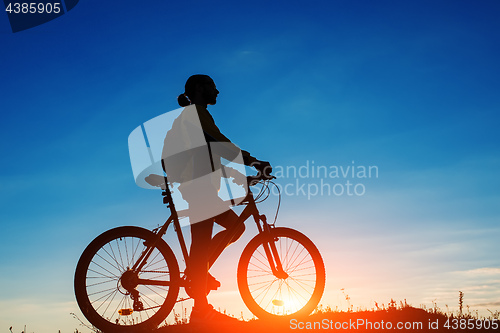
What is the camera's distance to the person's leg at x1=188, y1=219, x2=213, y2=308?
5879 millimetres

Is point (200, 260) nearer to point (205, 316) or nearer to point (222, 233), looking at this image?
point (222, 233)

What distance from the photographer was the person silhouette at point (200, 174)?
576cm

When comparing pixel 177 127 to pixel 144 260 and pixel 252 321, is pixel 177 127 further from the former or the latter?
pixel 252 321

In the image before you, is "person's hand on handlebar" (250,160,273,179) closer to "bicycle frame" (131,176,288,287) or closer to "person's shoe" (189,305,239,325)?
"bicycle frame" (131,176,288,287)

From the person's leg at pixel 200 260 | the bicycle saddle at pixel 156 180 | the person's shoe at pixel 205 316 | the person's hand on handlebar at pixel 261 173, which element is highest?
the person's hand on handlebar at pixel 261 173

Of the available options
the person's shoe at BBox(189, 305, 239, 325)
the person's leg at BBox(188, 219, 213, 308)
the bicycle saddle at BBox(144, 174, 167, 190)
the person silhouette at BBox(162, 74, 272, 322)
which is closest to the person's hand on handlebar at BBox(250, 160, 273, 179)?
the person silhouette at BBox(162, 74, 272, 322)

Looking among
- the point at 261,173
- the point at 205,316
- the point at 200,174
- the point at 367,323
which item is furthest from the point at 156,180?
the point at 367,323

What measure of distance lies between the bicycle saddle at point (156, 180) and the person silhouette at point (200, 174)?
0.13 metres

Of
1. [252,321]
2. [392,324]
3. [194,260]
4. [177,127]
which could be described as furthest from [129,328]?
[392,324]

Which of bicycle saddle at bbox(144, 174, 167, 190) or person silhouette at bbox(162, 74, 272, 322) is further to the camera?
bicycle saddle at bbox(144, 174, 167, 190)

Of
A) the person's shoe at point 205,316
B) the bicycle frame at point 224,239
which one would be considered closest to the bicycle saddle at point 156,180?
the bicycle frame at point 224,239

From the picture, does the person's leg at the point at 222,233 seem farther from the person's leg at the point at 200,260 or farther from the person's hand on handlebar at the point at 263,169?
the person's hand on handlebar at the point at 263,169

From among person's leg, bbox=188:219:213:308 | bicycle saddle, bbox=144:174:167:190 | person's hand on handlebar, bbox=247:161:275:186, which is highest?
person's hand on handlebar, bbox=247:161:275:186

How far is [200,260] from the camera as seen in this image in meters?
5.89
